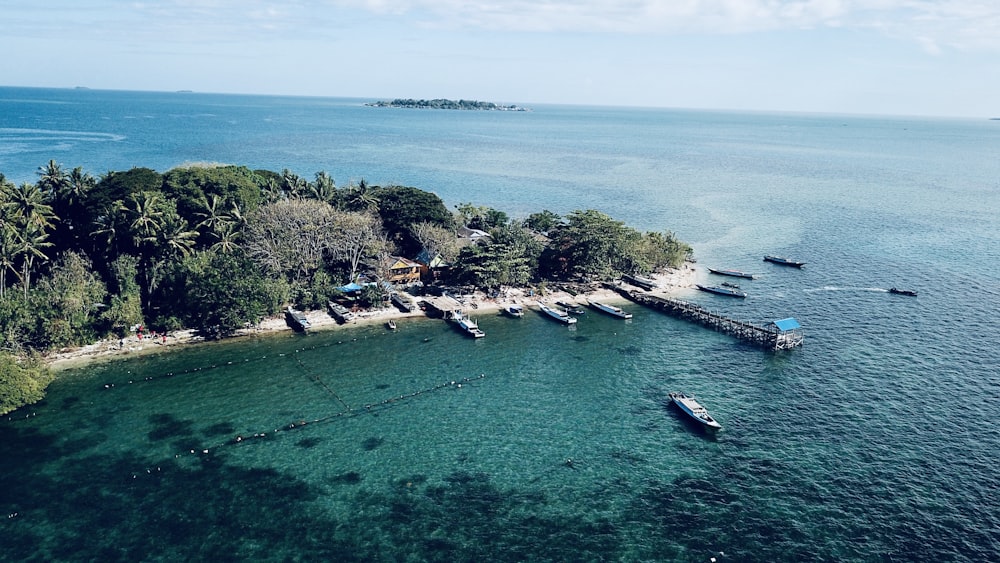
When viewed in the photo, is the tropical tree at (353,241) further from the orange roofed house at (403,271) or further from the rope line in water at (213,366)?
the rope line in water at (213,366)

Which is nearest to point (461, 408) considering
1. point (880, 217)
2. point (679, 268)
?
point (679, 268)

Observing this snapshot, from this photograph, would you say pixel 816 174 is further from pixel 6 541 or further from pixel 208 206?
pixel 6 541

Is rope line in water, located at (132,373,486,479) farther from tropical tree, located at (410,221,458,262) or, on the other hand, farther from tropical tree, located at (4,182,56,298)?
tropical tree, located at (4,182,56,298)

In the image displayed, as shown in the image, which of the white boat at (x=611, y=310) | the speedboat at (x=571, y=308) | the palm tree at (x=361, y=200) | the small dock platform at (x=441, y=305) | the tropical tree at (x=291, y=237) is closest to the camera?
the tropical tree at (x=291, y=237)

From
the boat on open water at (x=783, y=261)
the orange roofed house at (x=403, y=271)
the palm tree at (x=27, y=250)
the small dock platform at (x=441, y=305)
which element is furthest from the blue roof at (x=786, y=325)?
the palm tree at (x=27, y=250)

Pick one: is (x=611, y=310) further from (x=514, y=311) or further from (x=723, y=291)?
(x=723, y=291)

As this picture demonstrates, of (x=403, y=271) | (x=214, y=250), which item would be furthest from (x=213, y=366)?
(x=403, y=271)
